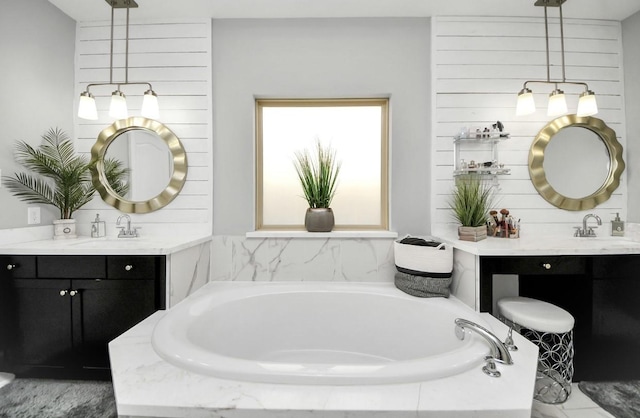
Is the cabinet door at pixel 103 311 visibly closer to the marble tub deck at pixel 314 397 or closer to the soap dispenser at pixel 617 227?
the marble tub deck at pixel 314 397

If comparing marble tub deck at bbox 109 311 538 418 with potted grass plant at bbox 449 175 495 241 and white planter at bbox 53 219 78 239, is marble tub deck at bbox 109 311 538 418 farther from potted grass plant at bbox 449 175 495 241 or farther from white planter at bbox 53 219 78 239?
white planter at bbox 53 219 78 239

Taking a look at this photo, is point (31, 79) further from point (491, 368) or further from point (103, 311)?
point (491, 368)

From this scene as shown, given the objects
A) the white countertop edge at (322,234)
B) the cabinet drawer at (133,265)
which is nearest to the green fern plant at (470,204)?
the white countertop edge at (322,234)

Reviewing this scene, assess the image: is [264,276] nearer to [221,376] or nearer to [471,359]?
[221,376]

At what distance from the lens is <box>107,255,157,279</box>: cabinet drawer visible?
150 centimetres

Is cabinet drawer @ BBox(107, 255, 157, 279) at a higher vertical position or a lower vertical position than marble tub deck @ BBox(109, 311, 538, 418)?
higher

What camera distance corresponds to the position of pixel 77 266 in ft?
4.95

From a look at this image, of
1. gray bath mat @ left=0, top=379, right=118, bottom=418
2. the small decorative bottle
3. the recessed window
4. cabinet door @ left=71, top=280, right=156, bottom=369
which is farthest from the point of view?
the recessed window

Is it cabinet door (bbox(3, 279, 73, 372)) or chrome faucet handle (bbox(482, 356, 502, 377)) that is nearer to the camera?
chrome faucet handle (bbox(482, 356, 502, 377))

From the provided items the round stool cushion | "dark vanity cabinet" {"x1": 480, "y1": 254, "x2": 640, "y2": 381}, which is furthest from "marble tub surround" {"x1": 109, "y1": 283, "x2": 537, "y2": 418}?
"dark vanity cabinet" {"x1": 480, "y1": 254, "x2": 640, "y2": 381}

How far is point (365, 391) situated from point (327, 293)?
3.12 ft

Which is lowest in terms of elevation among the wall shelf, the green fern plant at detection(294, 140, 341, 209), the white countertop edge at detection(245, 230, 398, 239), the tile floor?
the tile floor

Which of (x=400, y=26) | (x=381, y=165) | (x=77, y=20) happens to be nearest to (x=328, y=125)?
(x=381, y=165)

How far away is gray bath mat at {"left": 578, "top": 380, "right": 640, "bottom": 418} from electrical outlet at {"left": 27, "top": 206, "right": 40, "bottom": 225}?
3555mm
